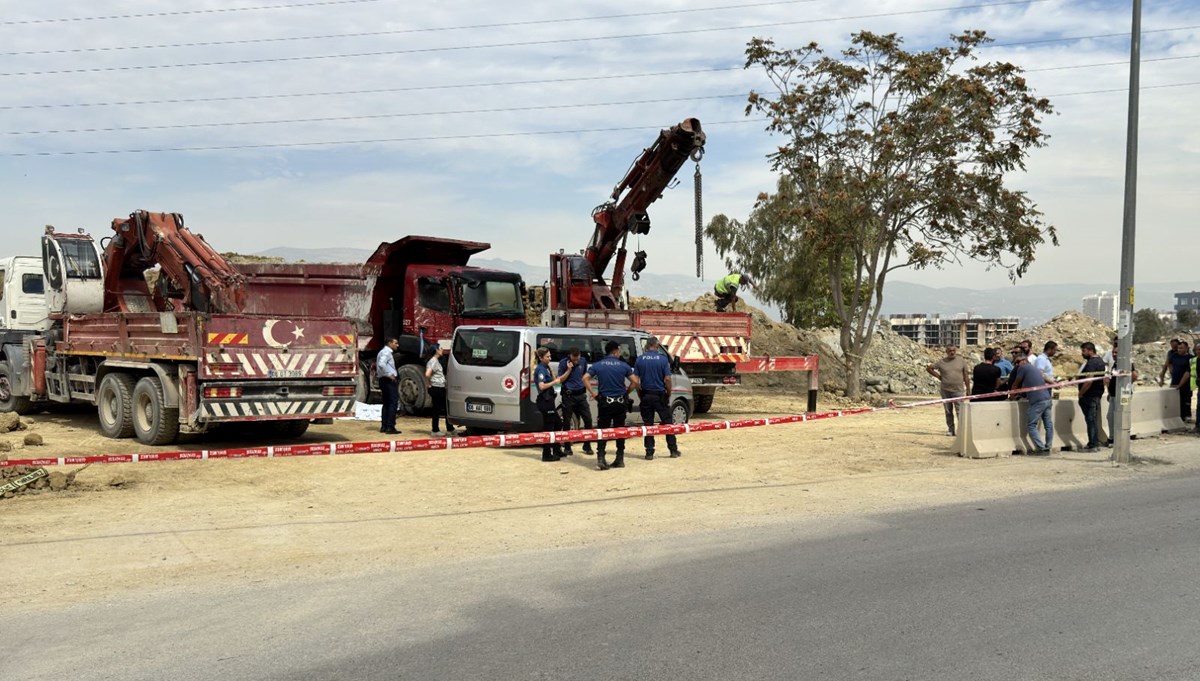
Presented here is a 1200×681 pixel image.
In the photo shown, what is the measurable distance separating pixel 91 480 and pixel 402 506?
393cm

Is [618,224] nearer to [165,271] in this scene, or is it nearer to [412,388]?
[412,388]

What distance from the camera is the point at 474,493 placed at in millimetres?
11516

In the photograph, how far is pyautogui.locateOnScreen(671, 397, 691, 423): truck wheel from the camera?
54.4ft

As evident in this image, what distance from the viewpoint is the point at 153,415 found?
14.3 metres

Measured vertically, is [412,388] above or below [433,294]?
below

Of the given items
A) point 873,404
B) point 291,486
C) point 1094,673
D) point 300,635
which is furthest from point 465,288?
point 1094,673

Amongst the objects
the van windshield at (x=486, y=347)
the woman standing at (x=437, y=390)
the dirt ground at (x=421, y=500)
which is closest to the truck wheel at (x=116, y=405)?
the dirt ground at (x=421, y=500)

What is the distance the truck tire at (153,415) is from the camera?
14.2 meters

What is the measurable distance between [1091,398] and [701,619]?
11119 millimetres

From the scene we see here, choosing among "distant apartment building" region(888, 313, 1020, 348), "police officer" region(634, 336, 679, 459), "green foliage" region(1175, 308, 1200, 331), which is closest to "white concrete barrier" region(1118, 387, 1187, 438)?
"police officer" region(634, 336, 679, 459)

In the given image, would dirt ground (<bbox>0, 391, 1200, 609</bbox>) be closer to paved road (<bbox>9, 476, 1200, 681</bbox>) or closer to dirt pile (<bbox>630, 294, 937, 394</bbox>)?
paved road (<bbox>9, 476, 1200, 681</bbox>)

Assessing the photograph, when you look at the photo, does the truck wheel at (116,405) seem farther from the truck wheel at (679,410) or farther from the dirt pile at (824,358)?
the dirt pile at (824,358)

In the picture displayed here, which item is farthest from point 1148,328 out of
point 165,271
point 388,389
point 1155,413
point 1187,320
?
point 165,271

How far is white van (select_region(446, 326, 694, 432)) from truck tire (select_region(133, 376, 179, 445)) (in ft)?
12.8
